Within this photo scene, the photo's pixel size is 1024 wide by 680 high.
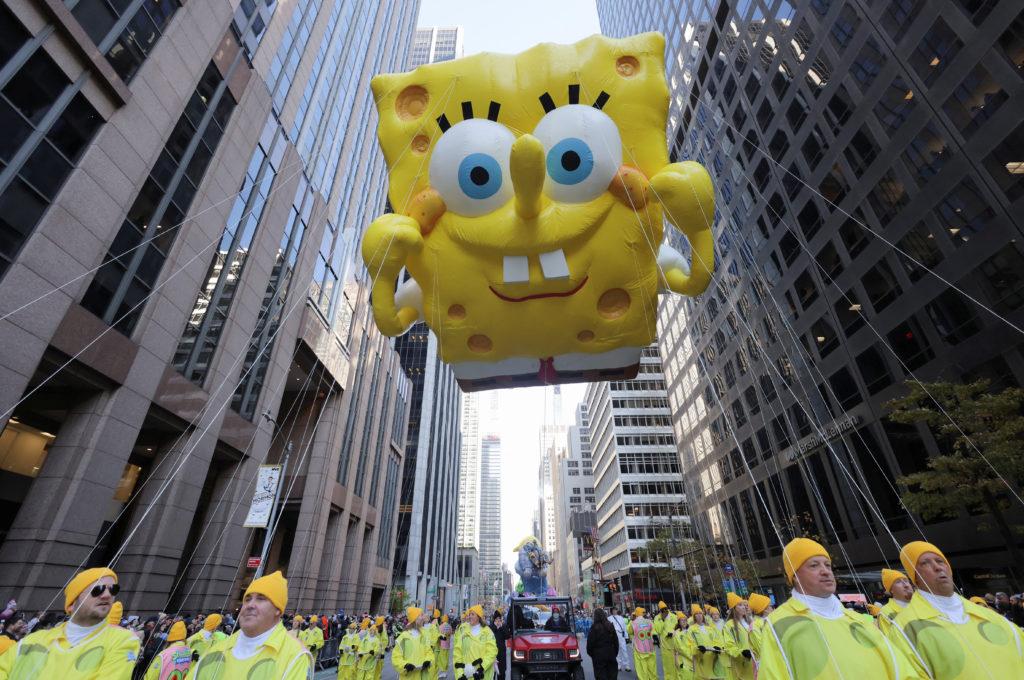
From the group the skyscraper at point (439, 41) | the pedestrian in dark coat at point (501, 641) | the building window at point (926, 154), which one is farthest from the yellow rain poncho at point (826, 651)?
the skyscraper at point (439, 41)

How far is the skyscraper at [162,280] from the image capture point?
10.6m

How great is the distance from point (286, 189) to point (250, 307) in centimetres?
610

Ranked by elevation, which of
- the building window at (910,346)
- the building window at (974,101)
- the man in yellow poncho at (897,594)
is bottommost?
the man in yellow poncho at (897,594)

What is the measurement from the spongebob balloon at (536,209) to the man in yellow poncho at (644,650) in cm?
908

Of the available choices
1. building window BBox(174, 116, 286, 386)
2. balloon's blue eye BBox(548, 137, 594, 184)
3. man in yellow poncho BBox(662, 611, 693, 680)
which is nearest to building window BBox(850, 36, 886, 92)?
man in yellow poncho BBox(662, 611, 693, 680)

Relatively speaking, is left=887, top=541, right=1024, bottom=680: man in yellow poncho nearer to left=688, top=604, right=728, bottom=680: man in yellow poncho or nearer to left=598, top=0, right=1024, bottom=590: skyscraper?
left=598, top=0, right=1024, bottom=590: skyscraper

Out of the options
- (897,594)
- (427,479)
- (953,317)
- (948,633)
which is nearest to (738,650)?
(897,594)

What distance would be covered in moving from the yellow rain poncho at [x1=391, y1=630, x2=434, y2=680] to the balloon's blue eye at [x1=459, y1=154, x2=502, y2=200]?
24.4 ft

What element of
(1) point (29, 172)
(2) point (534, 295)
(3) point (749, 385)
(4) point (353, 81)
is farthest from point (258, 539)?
(3) point (749, 385)

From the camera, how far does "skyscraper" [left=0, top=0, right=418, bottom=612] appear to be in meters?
10.6

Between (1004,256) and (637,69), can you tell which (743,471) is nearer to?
(1004,256)

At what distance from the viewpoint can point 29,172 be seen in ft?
34.0

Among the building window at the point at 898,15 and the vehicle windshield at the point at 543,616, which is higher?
the building window at the point at 898,15

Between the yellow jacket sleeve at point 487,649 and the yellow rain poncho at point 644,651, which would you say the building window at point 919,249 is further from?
the yellow jacket sleeve at point 487,649
